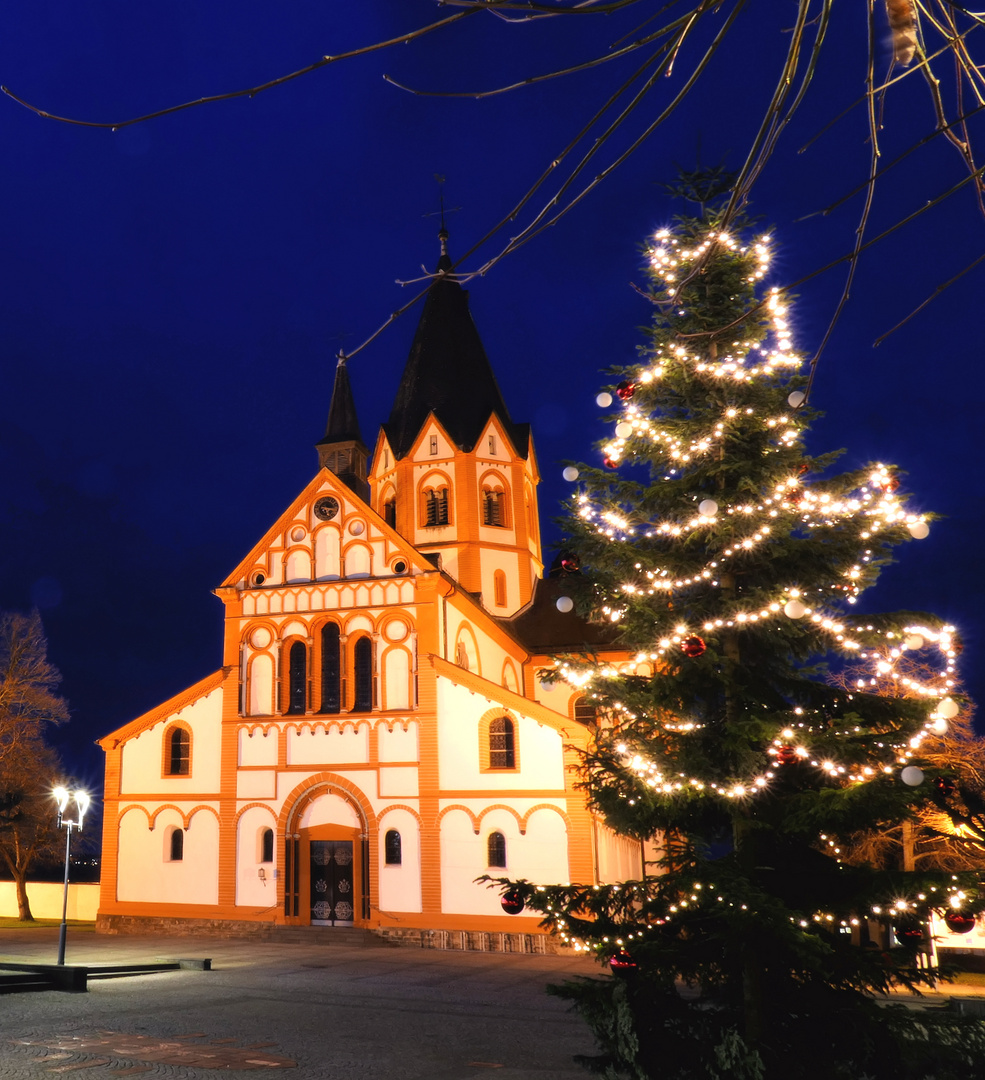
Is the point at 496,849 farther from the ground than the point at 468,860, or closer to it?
farther from the ground

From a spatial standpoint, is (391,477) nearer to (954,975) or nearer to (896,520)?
(896,520)

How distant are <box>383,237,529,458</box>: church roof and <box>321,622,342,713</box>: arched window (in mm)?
9799

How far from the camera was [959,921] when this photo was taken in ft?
27.5

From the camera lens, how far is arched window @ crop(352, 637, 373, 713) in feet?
85.2

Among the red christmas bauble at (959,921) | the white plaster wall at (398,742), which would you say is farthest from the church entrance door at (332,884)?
the red christmas bauble at (959,921)

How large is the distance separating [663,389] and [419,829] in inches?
657

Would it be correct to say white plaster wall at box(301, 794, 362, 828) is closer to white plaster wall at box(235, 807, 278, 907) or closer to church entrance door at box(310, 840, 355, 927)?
church entrance door at box(310, 840, 355, 927)

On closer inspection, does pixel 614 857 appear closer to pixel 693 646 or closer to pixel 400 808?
pixel 400 808

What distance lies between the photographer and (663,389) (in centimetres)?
1110

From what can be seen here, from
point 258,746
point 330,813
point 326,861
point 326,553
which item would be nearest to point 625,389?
point 326,553

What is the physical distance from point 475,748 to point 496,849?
2.58 m

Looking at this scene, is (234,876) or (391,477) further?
(391,477)

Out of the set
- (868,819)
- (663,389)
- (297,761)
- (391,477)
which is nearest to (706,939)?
(868,819)

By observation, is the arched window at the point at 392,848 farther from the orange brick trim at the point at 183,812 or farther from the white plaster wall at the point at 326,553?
the white plaster wall at the point at 326,553
